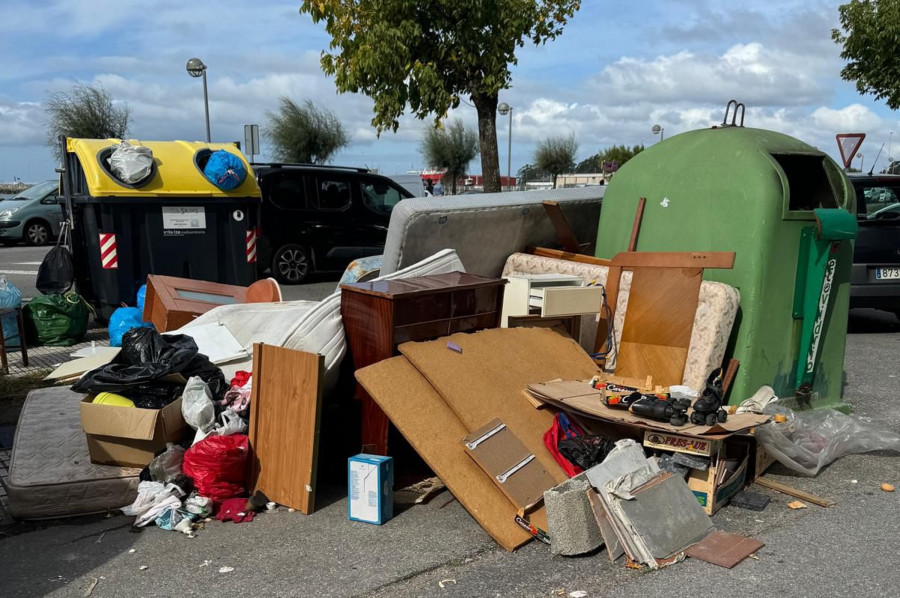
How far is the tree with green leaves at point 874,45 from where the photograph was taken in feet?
48.8

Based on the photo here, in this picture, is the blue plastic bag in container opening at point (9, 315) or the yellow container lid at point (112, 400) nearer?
the yellow container lid at point (112, 400)

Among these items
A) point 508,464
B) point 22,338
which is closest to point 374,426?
point 508,464

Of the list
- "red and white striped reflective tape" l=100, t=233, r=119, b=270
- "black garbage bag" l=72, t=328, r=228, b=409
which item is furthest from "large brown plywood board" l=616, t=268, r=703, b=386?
"red and white striped reflective tape" l=100, t=233, r=119, b=270

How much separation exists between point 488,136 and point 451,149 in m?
29.0

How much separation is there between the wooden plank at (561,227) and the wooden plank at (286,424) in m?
2.84

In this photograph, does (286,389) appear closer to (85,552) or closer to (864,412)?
(85,552)

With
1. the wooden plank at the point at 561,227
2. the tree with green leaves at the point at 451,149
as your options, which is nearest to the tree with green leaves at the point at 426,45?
the wooden plank at the point at 561,227

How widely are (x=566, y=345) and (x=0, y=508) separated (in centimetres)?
331

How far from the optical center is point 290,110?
105 ft

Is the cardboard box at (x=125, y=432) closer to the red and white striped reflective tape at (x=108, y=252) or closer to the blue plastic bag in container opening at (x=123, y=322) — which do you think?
the blue plastic bag in container opening at (x=123, y=322)

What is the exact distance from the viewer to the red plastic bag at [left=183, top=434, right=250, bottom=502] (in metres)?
3.88

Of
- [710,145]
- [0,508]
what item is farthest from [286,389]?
[710,145]

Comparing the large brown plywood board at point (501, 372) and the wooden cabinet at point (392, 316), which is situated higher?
the wooden cabinet at point (392, 316)

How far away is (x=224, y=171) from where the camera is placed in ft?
27.2
